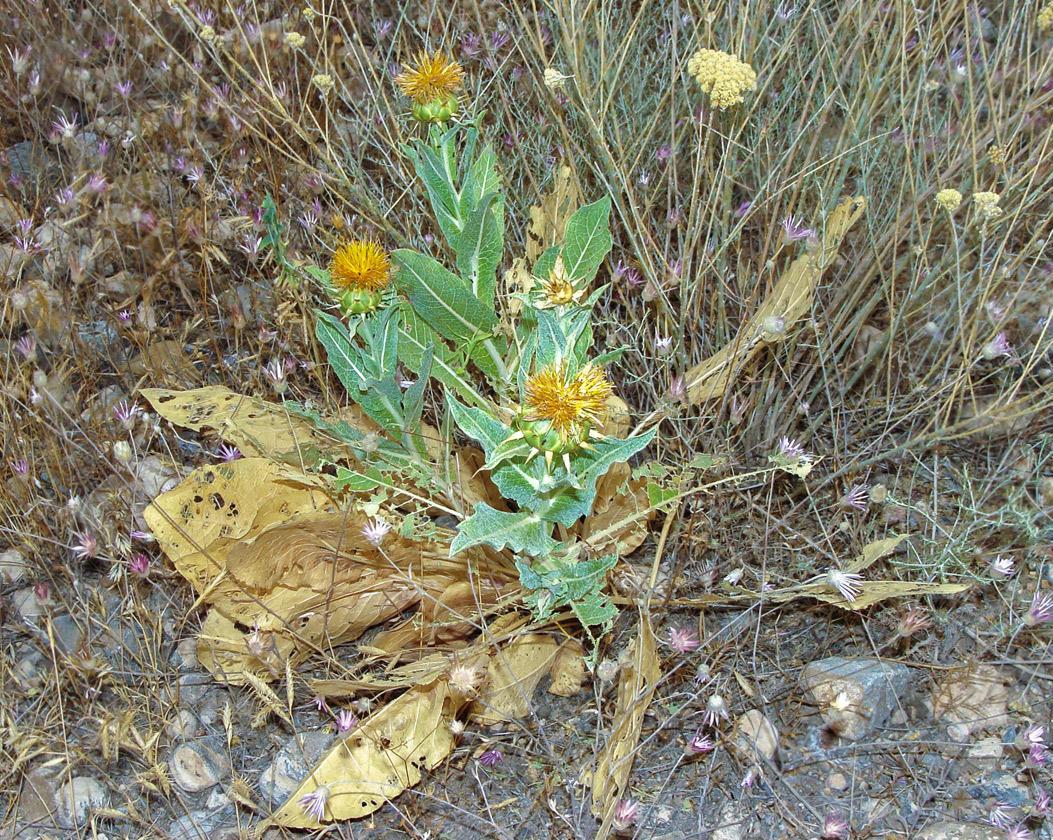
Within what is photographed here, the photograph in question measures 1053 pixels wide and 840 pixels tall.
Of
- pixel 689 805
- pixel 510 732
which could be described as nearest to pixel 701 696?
pixel 689 805

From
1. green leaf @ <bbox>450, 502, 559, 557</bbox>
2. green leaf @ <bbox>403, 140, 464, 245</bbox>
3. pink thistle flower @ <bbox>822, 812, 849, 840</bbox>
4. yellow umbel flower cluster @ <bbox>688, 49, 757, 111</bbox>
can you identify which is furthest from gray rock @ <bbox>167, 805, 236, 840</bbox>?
yellow umbel flower cluster @ <bbox>688, 49, 757, 111</bbox>

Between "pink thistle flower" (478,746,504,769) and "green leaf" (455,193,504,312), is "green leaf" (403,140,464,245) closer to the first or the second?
"green leaf" (455,193,504,312)

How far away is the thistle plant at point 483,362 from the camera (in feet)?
5.19

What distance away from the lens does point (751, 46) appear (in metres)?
2.24

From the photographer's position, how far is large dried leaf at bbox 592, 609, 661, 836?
1.59 m

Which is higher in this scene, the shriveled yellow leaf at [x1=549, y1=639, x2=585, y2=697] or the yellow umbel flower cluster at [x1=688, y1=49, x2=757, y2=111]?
the yellow umbel flower cluster at [x1=688, y1=49, x2=757, y2=111]

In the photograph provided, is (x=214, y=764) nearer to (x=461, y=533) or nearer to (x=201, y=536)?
(x=201, y=536)

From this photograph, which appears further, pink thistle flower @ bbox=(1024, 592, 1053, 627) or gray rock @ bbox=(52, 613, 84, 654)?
gray rock @ bbox=(52, 613, 84, 654)

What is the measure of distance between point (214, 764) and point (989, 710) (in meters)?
1.53

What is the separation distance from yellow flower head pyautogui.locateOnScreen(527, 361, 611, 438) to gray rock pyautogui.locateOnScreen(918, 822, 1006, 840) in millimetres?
963

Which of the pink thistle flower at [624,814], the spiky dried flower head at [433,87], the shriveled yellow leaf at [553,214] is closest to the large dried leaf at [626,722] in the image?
the pink thistle flower at [624,814]

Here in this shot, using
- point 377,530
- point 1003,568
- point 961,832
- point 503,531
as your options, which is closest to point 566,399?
point 503,531

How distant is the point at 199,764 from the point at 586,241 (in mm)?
1289

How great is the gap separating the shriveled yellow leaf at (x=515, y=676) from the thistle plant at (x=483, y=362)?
110mm
